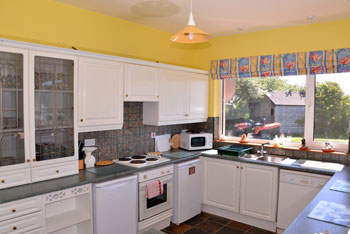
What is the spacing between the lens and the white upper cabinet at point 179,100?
3.66 metres

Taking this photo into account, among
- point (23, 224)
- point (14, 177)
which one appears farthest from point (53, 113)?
point (23, 224)

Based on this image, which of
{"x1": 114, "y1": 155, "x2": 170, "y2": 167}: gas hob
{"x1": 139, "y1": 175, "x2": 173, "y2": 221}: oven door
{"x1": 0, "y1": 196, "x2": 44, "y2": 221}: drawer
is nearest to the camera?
{"x1": 0, "y1": 196, "x2": 44, "y2": 221}: drawer

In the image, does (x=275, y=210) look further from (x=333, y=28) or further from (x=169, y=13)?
(x=169, y=13)

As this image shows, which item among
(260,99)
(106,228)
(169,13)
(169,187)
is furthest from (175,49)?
(106,228)

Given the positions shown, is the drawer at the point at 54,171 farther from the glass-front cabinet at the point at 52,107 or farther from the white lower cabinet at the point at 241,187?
the white lower cabinet at the point at 241,187

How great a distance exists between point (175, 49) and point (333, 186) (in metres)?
2.95

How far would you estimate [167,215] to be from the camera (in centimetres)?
346

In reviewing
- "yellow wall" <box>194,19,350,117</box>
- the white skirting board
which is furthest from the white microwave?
the white skirting board

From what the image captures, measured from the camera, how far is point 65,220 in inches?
101

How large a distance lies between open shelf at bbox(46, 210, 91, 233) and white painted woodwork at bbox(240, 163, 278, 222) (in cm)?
202

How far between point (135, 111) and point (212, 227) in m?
1.85

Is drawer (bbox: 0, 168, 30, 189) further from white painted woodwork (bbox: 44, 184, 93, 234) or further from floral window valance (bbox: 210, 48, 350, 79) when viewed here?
floral window valance (bbox: 210, 48, 350, 79)

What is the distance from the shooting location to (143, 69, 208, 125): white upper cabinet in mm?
3662

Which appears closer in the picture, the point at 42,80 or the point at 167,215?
the point at 42,80
